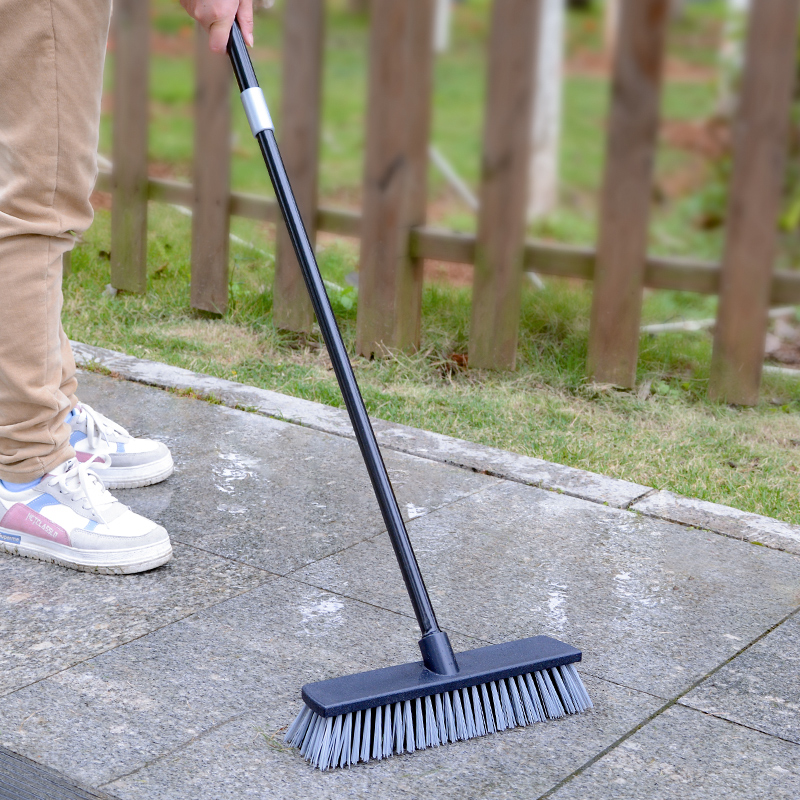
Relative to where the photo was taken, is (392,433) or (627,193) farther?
(627,193)

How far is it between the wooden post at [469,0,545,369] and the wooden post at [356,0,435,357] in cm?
22

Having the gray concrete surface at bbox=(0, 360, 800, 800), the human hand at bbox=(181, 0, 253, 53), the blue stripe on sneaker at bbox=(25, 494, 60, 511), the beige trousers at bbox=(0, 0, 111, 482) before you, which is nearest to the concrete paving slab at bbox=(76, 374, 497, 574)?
the gray concrete surface at bbox=(0, 360, 800, 800)

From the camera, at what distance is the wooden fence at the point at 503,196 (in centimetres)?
310

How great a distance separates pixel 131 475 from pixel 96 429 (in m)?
0.15

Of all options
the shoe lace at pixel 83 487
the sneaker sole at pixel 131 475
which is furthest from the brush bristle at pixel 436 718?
the sneaker sole at pixel 131 475

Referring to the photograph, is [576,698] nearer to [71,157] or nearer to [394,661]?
[394,661]

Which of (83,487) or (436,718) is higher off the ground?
(83,487)

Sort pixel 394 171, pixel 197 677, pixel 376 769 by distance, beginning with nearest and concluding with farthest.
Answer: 1. pixel 376 769
2. pixel 197 677
3. pixel 394 171

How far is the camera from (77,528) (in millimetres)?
2172

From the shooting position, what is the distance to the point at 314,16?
140 inches

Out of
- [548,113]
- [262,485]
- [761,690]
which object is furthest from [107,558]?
[548,113]

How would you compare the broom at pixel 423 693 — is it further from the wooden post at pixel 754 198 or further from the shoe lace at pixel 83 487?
the wooden post at pixel 754 198

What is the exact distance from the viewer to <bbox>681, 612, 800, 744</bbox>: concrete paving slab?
69.5 inches

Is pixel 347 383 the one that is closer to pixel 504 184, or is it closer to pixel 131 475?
pixel 131 475
